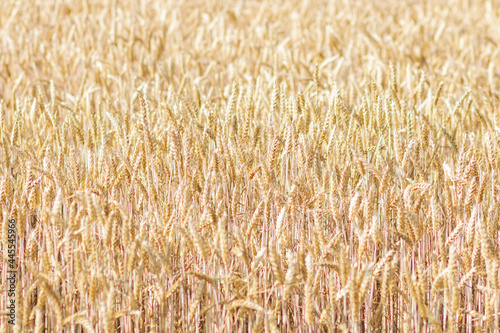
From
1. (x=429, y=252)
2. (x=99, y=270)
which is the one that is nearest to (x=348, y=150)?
(x=429, y=252)

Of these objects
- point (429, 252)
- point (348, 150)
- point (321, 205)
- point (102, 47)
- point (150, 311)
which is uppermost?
point (102, 47)

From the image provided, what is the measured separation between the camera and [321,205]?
5.87 feet

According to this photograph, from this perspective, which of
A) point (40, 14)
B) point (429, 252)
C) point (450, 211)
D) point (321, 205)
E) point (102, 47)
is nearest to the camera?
point (450, 211)

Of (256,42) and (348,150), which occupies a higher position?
(256,42)

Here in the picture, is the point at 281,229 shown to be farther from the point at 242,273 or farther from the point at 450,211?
the point at 450,211

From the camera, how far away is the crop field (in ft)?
4.16

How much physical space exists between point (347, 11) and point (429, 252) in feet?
11.8

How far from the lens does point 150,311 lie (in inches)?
57.5

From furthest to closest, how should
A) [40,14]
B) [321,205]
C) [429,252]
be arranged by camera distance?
[40,14]
[321,205]
[429,252]

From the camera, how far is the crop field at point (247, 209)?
1.27 m

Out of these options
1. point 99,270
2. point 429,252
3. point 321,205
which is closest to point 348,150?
point 321,205

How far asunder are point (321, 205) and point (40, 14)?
361cm

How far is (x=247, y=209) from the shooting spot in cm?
172

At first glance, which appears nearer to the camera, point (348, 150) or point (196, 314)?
point (196, 314)
